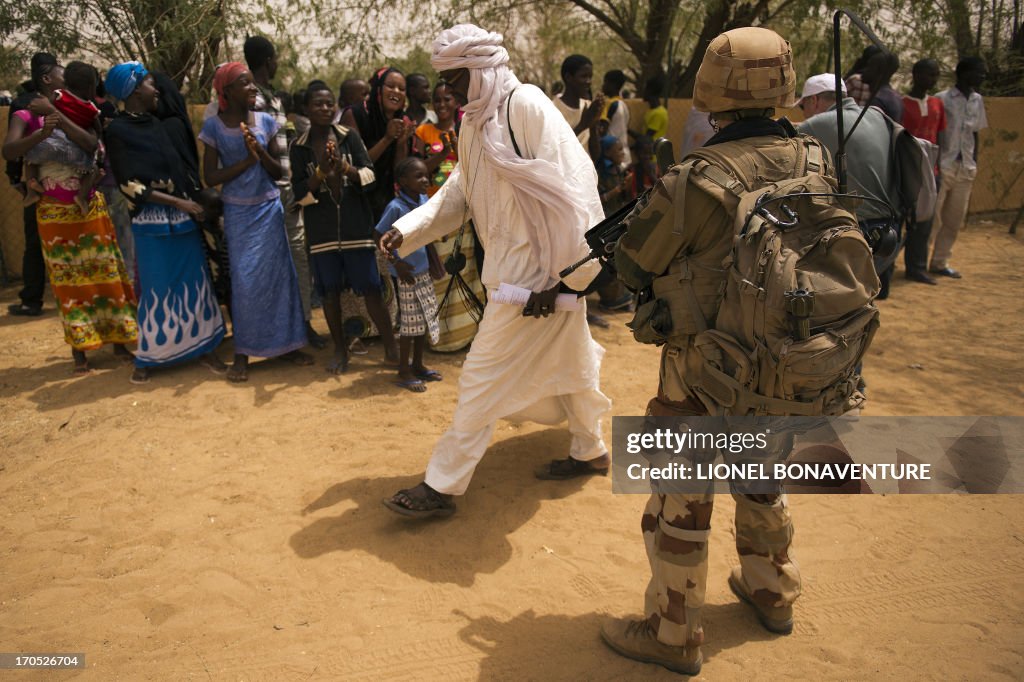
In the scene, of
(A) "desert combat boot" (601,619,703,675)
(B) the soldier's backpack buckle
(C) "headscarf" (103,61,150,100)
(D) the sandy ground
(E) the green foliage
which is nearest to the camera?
(B) the soldier's backpack buckle

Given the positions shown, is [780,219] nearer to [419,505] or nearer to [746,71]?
[746,71]

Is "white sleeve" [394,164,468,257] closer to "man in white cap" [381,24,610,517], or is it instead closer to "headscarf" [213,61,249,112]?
"man in white cap" [381,24,610,517]

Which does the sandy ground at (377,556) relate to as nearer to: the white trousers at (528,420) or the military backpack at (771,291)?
the white trousers at (528,420)

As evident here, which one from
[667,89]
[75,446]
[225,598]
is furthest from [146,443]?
[667,89]

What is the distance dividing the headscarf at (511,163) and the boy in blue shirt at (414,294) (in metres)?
1.68

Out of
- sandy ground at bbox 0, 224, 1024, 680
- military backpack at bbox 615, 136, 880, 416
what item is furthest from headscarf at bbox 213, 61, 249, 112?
military backpack at bbox 615, 136, 880, 416

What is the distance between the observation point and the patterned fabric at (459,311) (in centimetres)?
596

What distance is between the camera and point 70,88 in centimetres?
540

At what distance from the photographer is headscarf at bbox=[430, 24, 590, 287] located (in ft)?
11.0

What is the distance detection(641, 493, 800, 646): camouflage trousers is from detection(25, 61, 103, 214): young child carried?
Answer: 4706 millimetres

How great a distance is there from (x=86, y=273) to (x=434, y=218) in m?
3.35

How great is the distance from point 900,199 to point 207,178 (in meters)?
4.35

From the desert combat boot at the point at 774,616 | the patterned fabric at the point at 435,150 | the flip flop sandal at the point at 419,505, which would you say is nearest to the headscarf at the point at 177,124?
the patterned fabric at the point at 435,150

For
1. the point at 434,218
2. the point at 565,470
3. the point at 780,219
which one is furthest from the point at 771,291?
the point at 565,470
